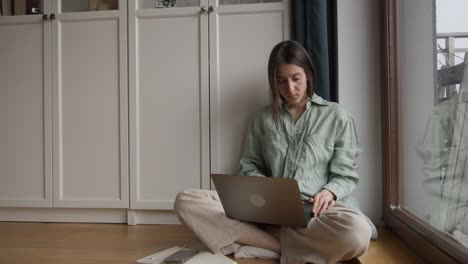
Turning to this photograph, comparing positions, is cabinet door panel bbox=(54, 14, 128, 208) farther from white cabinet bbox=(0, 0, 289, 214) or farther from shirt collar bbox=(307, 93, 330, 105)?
shirt collar bbox=(307, 93, 330, 105)

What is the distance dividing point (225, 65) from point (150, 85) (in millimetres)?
370

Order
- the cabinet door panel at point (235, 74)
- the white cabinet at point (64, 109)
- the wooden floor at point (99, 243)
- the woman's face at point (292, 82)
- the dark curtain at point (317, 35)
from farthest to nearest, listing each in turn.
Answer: the white cabinet at point (64, 109)
the cabinet door panel at point (235, 74)
the dark curtain at point (317, 35)
the woman's face at point (292, 82)
the wooden floor at point (99, 243)

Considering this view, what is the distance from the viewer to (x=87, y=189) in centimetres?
180

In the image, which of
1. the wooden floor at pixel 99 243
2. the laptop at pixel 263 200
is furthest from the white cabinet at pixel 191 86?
the laptop at pixel 263 200

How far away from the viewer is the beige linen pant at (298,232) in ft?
3.73

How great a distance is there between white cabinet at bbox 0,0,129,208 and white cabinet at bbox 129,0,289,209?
0.09 meters

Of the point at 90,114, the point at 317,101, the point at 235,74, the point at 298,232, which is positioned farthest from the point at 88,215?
the point at 317,101

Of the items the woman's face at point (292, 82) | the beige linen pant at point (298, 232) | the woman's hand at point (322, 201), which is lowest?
the beige linen pant at point (298, 232)

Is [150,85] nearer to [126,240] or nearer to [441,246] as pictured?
[126,240]

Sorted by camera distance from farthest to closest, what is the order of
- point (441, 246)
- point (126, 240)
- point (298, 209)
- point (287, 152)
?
point (126, 240) < point (287, 152) < point (298, 209) < point (441, 246)

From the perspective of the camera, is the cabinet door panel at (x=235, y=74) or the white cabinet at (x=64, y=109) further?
the white cabinet at (x=64, y=109)

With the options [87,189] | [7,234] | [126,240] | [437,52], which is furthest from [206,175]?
[437,52]

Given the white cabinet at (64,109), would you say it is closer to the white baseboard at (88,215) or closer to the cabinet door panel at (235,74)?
the white baseboard at (88,215)

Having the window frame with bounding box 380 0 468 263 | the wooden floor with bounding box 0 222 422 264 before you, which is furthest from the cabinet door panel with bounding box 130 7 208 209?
the window frame with bounding box 380 0 468 263
